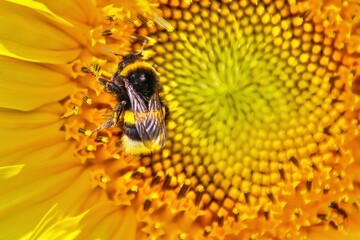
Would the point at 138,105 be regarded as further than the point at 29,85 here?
No

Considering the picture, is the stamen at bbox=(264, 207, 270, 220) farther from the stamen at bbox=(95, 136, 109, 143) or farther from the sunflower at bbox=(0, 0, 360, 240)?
the stamen at bbox=(95, 136, 109, 143)

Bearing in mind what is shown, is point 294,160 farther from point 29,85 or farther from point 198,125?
point 29,85

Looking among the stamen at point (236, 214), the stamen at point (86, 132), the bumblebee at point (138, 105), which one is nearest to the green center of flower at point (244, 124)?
the stamen at point (236, 214)

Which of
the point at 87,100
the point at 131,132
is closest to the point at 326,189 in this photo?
the point at 131,132

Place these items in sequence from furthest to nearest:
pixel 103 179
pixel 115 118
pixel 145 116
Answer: pixel 103 179 → pixel 115 118 → pixel 145 116

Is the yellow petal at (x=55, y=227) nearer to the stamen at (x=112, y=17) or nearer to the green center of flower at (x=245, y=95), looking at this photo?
the green center of flower at (x=245, y=95)

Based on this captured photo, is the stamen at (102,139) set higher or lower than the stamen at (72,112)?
lower
